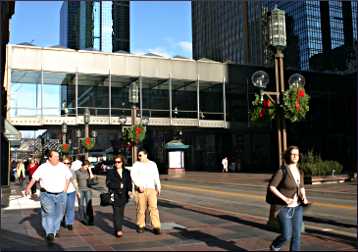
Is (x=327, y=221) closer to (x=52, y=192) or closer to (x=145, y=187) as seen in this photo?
(x=145, y=187)

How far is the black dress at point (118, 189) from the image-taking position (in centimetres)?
867

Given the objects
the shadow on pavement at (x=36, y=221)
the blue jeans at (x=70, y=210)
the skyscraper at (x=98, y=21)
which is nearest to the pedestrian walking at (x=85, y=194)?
the blue jeans at (x=70, y=210)

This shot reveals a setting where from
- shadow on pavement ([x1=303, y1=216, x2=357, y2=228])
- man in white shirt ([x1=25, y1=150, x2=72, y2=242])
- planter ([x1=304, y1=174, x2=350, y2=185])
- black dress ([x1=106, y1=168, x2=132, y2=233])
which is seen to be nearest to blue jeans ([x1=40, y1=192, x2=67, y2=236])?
man in white shirt ([x1=25, y1=150, x2=72, y2=242])

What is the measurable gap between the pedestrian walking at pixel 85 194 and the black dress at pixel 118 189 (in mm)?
1801

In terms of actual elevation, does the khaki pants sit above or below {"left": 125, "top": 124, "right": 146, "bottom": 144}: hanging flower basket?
below

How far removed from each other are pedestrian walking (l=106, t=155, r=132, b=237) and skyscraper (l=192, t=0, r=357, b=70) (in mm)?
5404

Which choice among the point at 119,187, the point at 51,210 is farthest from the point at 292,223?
the point at 51,210

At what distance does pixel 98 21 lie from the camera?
A: 75.8ft

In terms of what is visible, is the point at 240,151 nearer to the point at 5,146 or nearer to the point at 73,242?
the point at 5,146

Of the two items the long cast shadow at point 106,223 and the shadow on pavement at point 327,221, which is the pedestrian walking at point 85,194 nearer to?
the long cast shadow at point 106,223

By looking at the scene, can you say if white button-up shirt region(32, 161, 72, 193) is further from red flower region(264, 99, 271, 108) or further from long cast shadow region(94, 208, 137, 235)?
red flower region(264, 99, 271, 108)

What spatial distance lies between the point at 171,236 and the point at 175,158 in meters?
29.8

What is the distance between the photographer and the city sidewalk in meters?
7.60

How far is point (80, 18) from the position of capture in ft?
89.4
